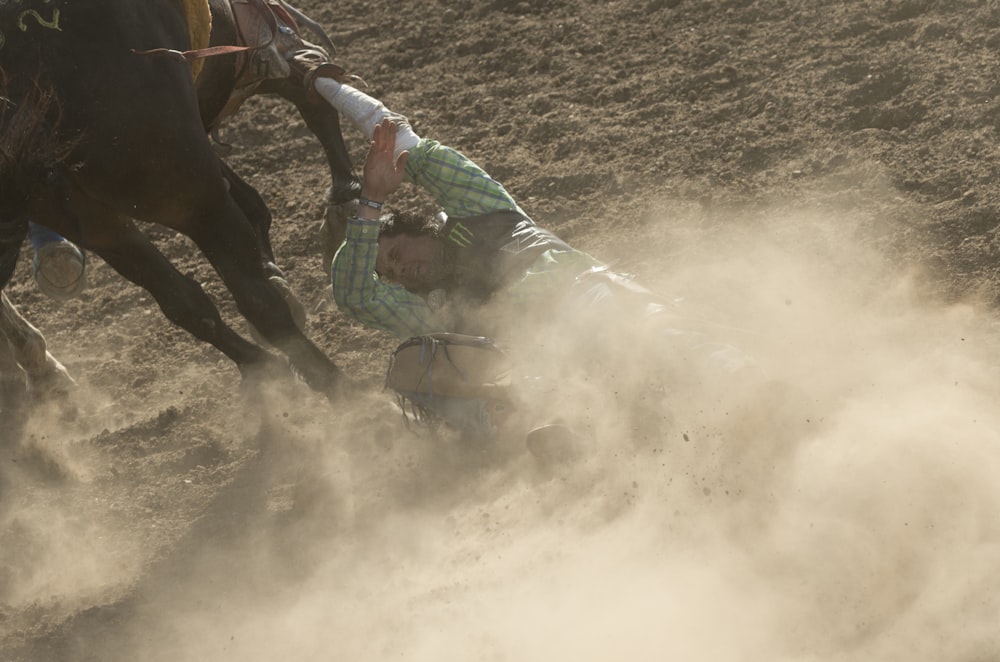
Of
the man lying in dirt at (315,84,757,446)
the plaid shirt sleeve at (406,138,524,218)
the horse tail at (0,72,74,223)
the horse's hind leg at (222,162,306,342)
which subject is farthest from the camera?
the horse's hind leg at (222,162,306,342)

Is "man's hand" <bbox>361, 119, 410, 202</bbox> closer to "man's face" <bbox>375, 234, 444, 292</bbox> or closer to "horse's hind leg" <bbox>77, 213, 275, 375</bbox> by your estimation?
"man's face" <bbox>375, 234, 444, 292</bbox>

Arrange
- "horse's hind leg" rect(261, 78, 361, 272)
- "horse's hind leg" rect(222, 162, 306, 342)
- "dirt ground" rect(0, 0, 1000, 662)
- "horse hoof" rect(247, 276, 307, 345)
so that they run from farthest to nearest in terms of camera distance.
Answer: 1. "horse's hind leg" rect(222, 162, 306, 342)
2. "horse's hind leg" rect(261, 78, 361, 272)
3. "horse hoof" rect(247, 276, 307, 345)
4. "dirt ground" rect(0, 0, 1000, 662)

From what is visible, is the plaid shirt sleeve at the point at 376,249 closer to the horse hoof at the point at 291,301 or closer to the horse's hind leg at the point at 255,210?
the horse hoof at the point at 291,301

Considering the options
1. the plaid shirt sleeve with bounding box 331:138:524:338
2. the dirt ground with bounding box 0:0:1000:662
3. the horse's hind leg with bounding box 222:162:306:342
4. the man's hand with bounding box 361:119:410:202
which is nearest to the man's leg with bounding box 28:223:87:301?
the dirt ground with bounding box 0:0:1000:662

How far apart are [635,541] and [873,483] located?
25.6 inches

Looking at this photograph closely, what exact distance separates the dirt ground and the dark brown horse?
472 mm

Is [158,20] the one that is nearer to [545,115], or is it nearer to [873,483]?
[545,115]

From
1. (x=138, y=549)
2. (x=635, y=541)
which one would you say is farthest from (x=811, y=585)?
(x=138, y=549)

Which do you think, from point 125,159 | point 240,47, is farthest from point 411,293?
point 240,47

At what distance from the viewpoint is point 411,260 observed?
4000mm

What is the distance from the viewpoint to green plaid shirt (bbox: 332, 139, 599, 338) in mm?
3840

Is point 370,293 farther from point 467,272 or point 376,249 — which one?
point 467,272

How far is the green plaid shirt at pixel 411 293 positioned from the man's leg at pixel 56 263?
4.70ft

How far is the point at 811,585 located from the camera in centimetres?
284
